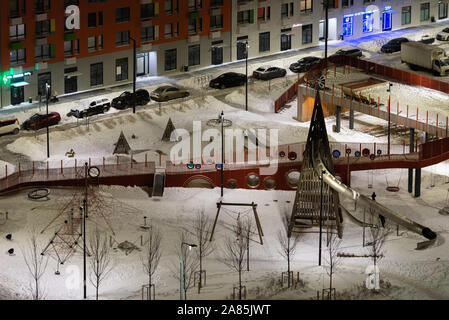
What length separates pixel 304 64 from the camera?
155375 mm

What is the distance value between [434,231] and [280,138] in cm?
2305

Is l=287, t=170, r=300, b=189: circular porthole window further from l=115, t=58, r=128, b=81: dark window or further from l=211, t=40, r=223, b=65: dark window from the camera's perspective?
l=211, t=40, r=223, b=65: dark window

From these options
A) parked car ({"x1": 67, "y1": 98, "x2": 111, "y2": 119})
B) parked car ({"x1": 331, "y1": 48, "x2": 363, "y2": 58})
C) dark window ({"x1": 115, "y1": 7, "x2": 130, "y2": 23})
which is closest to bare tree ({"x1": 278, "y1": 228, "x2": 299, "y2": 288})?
parked car ({"x1": 67, "y1": 98, "x2": 111, "y2": 119})

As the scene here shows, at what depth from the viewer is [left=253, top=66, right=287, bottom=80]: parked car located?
152 m

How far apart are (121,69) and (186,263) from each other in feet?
147

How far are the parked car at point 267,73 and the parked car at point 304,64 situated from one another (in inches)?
86.9

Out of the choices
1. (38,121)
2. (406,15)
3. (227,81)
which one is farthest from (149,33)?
(406,15)

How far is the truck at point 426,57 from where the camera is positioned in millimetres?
152125

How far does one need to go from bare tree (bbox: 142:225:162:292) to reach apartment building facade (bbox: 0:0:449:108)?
32711 millimetres

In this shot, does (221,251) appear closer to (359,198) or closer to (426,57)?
(359,198)

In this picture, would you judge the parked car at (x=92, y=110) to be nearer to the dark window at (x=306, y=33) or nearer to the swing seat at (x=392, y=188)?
the swing seat at (x=392, y=188)

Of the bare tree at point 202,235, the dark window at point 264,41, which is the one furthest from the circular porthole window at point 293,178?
the dark window at point 264,41

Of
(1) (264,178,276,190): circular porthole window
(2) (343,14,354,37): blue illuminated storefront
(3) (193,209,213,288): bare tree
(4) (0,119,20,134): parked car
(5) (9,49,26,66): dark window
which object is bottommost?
(3) (193,209,213,288): bare tree
